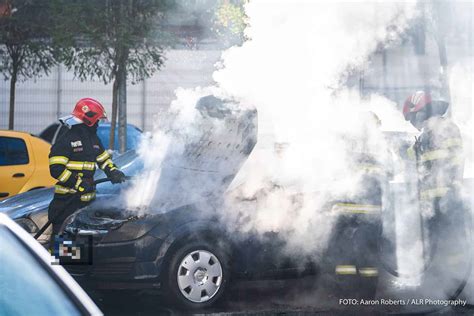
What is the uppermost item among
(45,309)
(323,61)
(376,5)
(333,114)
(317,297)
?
(376,5)

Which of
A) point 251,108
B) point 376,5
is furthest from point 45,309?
point 376,5

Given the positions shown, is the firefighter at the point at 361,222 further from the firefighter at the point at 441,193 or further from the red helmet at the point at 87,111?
the red helmet at the point at 87,111

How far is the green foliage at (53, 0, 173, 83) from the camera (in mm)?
11469

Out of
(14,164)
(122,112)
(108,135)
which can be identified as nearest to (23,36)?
(108,135)

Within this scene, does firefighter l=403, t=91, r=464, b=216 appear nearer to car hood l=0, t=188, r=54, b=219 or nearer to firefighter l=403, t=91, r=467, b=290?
firefighter l=403, t=91, r=467, b=290

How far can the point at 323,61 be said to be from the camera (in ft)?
21.2

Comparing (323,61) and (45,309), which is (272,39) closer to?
(323,61)

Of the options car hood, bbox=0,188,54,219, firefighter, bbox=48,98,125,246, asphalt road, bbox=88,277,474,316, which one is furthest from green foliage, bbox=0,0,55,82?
asphalt road, bbox=88,277,474,316

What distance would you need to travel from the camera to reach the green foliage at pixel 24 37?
13.2 metres

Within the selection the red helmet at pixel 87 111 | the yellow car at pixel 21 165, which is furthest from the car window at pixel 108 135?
the red helmet at pixel 87 111

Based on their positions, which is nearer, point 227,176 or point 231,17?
point 227,176

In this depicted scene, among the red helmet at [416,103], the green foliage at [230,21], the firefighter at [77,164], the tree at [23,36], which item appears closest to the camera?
the firefighter at [77,164]

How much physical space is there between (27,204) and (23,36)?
797cm

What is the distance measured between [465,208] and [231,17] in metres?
3.54
